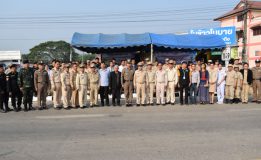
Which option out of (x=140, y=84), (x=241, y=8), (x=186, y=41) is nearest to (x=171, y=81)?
(x=140, y=84)

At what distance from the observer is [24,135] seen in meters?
7.99

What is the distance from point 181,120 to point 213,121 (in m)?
0.89

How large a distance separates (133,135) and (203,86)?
7.22 metres

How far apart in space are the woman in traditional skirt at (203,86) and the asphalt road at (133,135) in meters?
2.50

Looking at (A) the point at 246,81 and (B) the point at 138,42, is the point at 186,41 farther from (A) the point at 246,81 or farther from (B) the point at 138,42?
(A) the point at 246,81

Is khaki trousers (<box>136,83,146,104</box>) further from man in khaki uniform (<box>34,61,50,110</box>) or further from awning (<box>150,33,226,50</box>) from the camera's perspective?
awning (<box>150,33,226,50</box>)

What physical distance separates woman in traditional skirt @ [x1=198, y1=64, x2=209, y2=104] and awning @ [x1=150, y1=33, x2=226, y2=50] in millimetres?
4158

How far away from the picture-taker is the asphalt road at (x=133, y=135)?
615 centimetres

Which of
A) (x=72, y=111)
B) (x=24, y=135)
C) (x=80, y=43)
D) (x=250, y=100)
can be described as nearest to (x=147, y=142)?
(x=24, y=135)

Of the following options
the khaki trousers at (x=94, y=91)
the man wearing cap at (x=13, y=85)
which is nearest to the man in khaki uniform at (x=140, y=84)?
the khaki trousers at (x=94, y=91)

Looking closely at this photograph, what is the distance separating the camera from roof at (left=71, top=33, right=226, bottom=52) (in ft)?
58.3

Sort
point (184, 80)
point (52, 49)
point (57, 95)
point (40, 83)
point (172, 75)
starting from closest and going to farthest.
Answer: point (40, 83) < point (57, 95) < point (184, 80) < point (172, 75) < point (52, 49)

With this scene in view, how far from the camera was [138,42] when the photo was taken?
1784 centimetres

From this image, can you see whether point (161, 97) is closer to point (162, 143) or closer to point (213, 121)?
point (213, 121)
